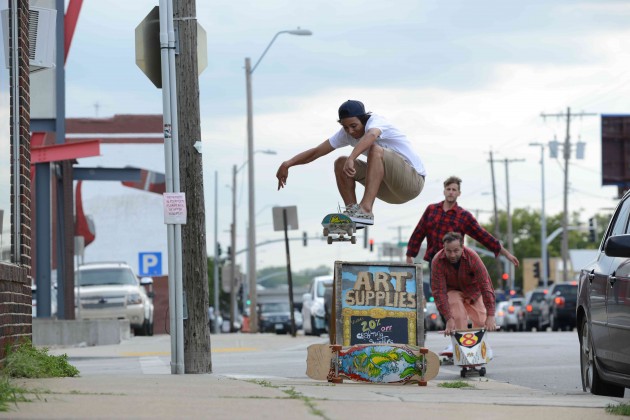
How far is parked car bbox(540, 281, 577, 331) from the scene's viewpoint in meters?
39.8

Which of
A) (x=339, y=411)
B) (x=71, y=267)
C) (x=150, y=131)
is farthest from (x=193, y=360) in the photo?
(x=150, y=131)

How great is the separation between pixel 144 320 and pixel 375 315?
73.1 ft

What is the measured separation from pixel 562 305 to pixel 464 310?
2736 centimetres

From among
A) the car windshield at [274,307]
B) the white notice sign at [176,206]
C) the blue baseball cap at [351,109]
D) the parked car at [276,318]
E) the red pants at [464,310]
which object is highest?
the blue baseball cap at [351,109]

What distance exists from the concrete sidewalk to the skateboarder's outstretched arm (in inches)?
74.1

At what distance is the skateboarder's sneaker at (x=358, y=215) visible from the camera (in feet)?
33.8

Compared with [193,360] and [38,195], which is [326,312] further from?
[193,360]

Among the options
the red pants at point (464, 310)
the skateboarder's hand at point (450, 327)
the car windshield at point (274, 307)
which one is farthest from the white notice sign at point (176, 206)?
the car windshield at point (274, 307)

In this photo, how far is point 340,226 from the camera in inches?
403

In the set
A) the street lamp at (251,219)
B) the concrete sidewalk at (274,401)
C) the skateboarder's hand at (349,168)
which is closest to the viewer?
the concrete sidewalk at (274,401)

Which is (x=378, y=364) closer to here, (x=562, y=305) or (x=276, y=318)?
(x=562, y=305)

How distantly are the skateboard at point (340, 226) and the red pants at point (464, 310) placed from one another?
3.15 m

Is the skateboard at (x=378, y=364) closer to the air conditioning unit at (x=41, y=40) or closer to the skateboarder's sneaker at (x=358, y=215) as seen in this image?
the skateboarder's sneaker at (x=358, y=215)

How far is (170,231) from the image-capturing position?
11719 mm
